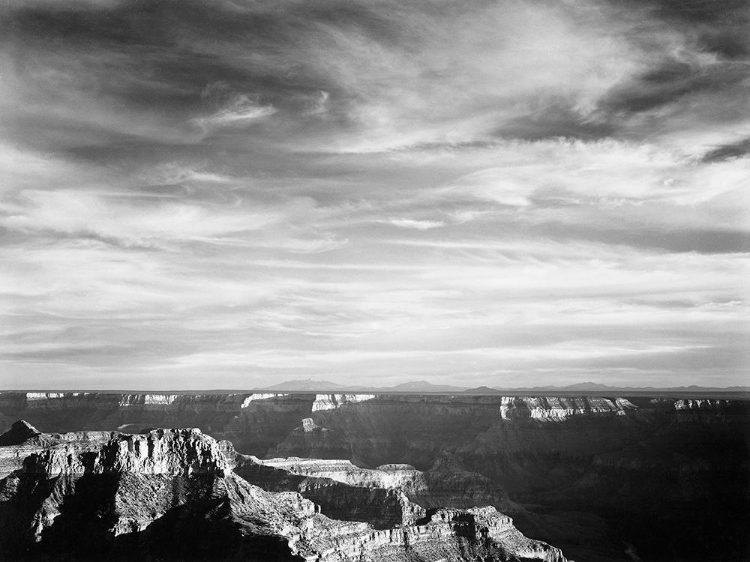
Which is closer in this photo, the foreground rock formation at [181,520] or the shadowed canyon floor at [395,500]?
the foreground rock formation at [181,520]

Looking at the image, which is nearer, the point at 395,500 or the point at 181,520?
the point at 181,520

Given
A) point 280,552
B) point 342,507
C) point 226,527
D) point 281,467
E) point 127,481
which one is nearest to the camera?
point 280,552

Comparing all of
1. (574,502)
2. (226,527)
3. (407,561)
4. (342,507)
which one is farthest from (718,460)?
(226,527)

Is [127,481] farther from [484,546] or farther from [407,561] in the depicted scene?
[484,546]

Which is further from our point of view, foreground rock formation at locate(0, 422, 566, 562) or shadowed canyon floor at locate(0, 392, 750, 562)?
shadowed canyon floor at locate(0, 392, 750, 562)

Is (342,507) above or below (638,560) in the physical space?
above

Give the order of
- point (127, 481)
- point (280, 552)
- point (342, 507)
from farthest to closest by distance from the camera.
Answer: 1. point (342, 507)
2. point (127, 481)
3. point (280, 552)

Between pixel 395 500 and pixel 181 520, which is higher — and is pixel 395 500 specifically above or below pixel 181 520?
below

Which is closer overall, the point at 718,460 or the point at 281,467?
the point at 281,467
